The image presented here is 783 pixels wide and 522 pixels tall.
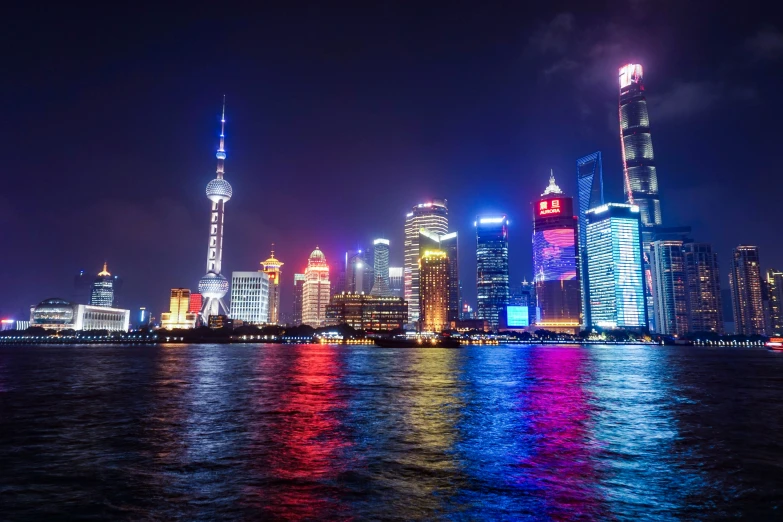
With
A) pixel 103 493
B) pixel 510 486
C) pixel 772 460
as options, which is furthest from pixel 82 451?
pixel 772 460

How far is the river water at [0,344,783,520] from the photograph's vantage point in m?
16.1

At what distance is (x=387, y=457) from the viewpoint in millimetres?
22906

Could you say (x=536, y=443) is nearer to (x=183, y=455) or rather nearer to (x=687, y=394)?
(x=183, y=455)

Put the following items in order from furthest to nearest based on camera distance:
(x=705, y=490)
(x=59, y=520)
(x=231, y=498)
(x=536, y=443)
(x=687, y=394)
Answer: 1. (x=687, y=394)
2. (x=536, y=443)
3. (x=705, y=490)
4. (x=231, y=498)
5. (x=59, y=520)

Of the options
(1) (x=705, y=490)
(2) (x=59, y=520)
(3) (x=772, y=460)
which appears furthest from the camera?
(3) (x=772, y=460)

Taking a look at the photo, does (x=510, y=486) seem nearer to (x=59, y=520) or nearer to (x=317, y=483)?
(x=317, y=483)

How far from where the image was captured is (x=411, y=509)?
1553cm

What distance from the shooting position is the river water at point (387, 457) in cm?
1609

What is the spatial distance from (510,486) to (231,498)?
1014 cm

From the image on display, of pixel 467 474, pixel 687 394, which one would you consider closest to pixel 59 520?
pixel 467 474

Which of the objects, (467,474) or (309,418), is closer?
(467,474)

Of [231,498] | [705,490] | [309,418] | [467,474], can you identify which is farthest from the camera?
[309,418]

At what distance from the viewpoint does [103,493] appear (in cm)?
1753

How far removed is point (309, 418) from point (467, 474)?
16.3 meters
